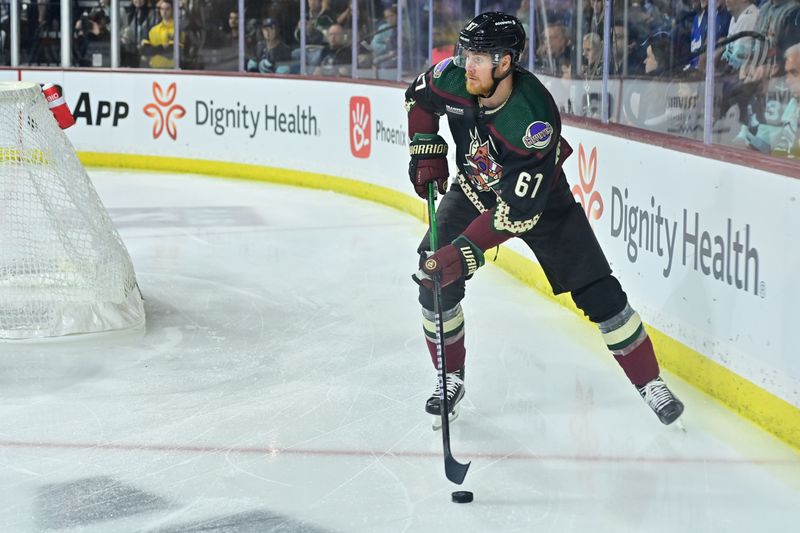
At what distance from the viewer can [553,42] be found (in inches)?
221

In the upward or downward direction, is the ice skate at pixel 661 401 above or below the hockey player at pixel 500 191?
below

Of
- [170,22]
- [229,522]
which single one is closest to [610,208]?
[229,522]

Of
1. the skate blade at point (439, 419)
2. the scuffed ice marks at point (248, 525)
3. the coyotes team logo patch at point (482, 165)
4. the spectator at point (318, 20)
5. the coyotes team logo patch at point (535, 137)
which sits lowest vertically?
the scuffed ice marks at point (248, 525)

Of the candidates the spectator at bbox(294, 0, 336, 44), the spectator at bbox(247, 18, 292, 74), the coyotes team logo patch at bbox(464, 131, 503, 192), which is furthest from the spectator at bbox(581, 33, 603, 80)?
the spectator at bbox(247, 18, 292, 74)

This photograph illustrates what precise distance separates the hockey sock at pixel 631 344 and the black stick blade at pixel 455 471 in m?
0.68

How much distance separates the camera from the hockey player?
3059 millimetres

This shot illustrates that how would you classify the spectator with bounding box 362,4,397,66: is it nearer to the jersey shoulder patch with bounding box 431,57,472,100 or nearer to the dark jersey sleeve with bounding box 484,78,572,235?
the jersey shoulder patch with bounding box 431,57,472,100

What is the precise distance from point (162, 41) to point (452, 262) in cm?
730

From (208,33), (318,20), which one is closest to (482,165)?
(318,20)

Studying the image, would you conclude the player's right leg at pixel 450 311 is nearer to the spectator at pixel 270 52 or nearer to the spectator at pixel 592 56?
the spectator at pixel 592 56

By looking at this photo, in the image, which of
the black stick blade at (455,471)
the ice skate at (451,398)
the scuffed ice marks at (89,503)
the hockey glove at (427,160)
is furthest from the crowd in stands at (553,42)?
the scuffed ice marks at (89,503)

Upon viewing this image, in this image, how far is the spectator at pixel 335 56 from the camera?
8.48 metres

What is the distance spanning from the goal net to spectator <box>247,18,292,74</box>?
4.60 meters

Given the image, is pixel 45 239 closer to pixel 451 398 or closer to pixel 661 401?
pixel 451 398
